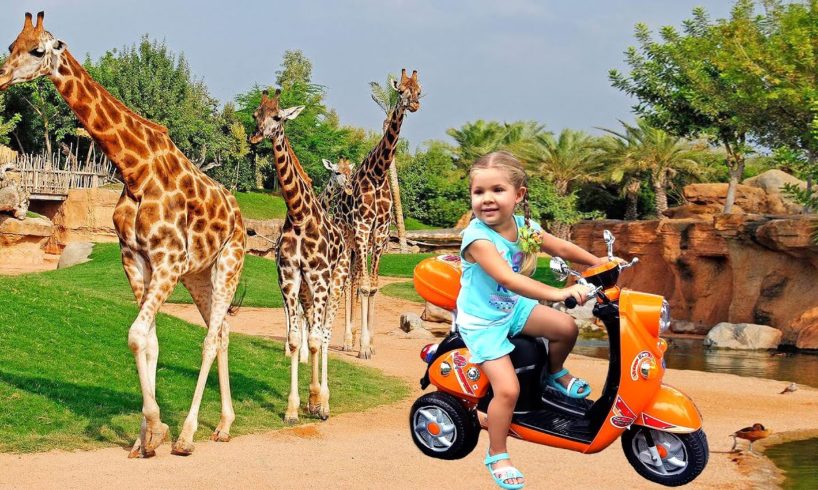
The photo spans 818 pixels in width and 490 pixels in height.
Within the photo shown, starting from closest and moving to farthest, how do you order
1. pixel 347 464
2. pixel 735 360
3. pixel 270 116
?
pixel 347 464 < pixel 270 116 < pixel 735 360

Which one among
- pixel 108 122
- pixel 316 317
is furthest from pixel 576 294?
pixel 316 317

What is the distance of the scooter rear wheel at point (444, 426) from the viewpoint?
478 centimetres

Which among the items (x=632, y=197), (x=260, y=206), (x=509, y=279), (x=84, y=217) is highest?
(x=632, y=197)

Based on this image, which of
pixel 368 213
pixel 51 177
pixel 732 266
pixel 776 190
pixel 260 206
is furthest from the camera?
pixel 260 206

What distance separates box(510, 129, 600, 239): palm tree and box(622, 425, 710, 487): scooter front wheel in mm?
44888

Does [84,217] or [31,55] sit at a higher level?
[31,55]

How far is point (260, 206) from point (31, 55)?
127 ft

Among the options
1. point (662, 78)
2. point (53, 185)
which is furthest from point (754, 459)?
point (53, 185)

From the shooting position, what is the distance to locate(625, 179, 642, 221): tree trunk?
160 feet

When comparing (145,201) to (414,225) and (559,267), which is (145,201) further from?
(414,225)

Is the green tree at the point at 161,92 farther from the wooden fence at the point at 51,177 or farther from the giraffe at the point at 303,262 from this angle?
the giraffe at the point at 303,262

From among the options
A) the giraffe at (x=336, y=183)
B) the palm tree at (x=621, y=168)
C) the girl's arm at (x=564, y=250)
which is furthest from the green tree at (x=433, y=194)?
the girl's arm at (x=564, y=250)

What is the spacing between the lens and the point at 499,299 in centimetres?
464

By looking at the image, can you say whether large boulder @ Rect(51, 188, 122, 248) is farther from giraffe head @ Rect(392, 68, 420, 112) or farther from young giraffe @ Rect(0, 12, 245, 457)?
young giraffe @ Rect(0, 12, 245, 457)
